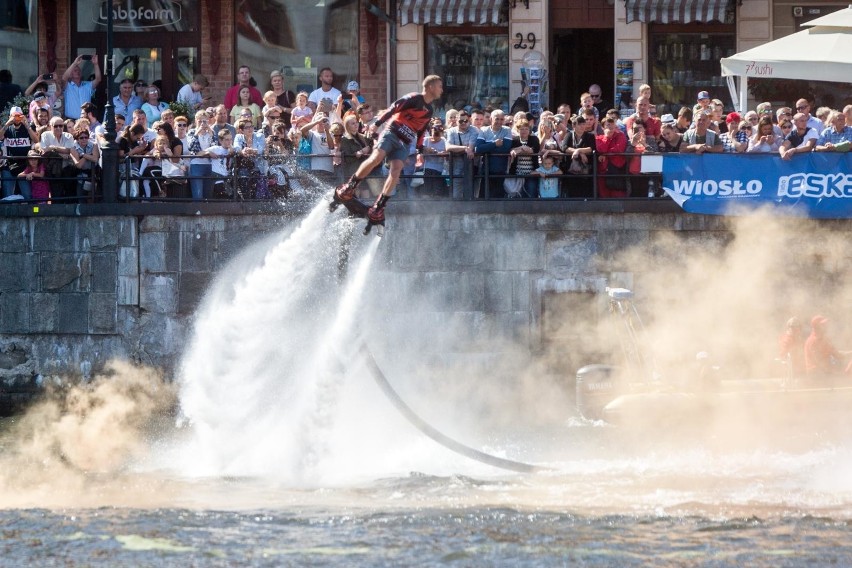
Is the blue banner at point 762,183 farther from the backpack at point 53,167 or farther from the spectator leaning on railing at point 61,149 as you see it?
the backpack at point 53,167

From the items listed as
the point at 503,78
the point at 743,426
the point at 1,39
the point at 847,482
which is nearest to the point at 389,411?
the point at 743,426

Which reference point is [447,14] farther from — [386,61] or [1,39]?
[1,39]

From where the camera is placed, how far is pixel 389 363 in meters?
24.7

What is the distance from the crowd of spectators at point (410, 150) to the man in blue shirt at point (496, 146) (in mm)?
21

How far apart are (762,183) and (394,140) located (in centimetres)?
670

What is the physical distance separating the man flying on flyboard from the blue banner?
5.59m

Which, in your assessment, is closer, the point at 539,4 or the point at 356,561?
the point at 356,561

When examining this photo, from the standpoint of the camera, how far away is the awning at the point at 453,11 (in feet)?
97.5

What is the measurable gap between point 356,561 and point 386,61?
16.2 meters

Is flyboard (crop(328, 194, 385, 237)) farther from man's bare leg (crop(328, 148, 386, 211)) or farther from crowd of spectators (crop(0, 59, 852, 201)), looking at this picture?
crowd of spectators (crop(0, 59, 852, 201))

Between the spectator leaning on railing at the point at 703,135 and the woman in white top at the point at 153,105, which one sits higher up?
the woman in white top at the point at 153,105

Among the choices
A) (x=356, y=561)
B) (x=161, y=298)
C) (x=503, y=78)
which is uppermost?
(x=503, y=78)

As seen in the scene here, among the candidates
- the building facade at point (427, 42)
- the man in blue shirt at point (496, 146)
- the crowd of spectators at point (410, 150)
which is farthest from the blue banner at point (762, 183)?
the building facade at point (427, 42)

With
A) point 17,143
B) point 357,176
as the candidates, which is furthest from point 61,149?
point 357,176
